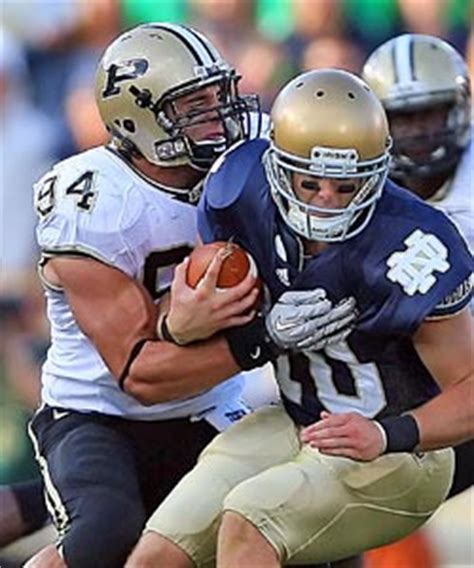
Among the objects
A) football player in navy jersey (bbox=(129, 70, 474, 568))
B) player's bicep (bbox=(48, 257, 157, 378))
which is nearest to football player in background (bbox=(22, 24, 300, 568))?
player's bicep (bbox=(48, 257, 157, 378))

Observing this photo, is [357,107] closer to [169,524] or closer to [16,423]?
[169,524]

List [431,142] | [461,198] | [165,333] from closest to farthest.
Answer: [165,333] < [461,198] < [431,142]

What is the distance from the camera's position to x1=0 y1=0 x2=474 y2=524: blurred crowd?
19.7 ft

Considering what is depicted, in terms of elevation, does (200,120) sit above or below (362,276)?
above

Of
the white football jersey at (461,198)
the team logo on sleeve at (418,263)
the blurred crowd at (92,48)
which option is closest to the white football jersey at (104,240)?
the team logo on sleeve at (418,263)

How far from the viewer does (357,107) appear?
337cm

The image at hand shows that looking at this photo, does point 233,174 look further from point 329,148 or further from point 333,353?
point 333,353

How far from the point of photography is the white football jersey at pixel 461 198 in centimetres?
441

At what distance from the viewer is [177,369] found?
137 inches

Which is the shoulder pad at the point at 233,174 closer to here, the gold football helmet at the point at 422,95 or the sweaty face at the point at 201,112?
the sweaty face at the point at 201,112

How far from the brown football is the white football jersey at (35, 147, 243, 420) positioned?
0.73 feet

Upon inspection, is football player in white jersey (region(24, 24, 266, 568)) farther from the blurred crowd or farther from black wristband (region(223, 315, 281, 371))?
the blurred crowd

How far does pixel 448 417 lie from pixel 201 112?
79 centimetres

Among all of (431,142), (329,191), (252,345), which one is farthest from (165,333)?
(431,142)
